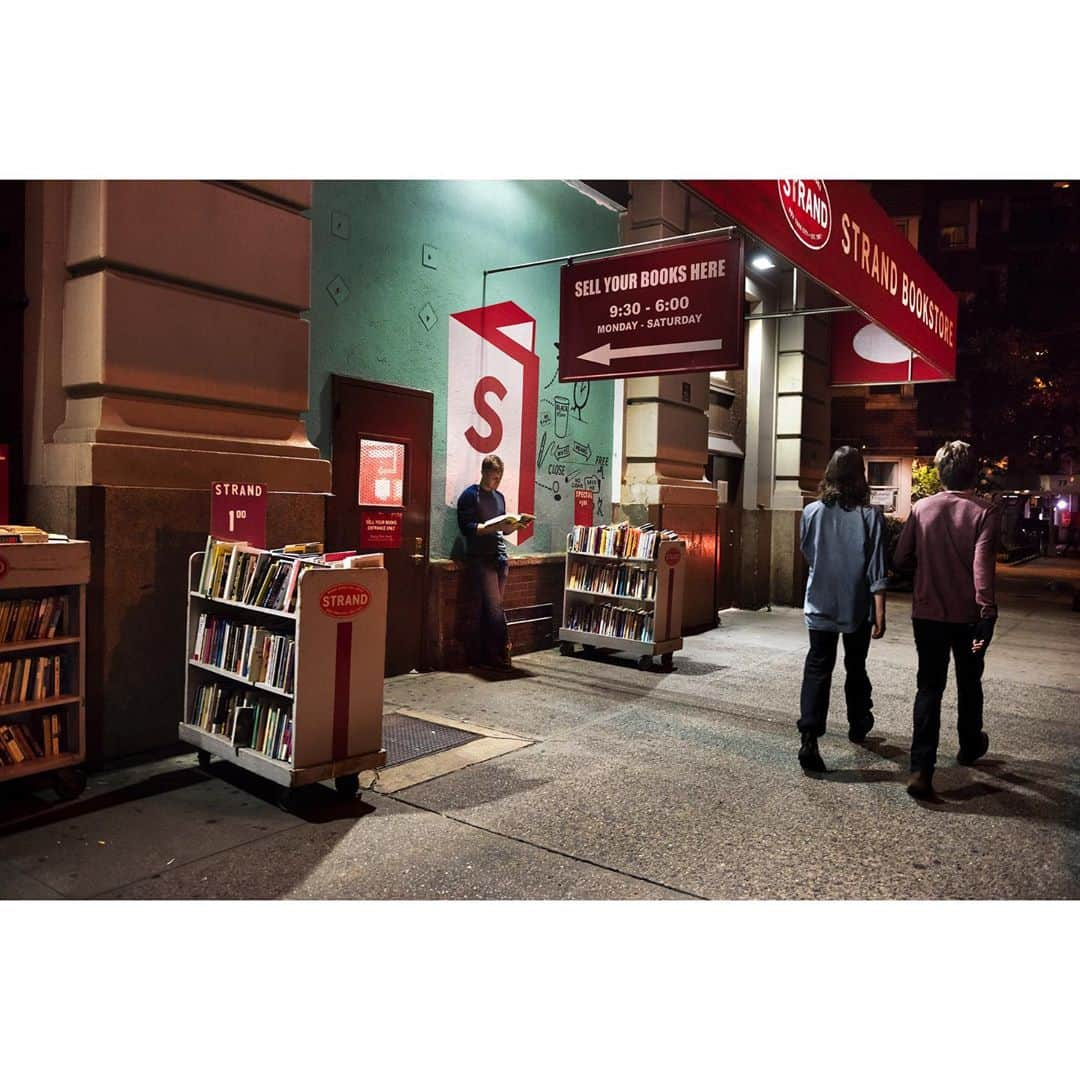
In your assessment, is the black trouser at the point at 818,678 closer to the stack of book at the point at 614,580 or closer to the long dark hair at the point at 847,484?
the long dark hair at the point at 847,484

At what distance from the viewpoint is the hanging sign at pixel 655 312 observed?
6.65m

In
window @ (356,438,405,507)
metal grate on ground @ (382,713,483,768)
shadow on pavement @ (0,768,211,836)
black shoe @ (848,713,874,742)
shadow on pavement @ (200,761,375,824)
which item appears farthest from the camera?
window @ (356,438,405,507)

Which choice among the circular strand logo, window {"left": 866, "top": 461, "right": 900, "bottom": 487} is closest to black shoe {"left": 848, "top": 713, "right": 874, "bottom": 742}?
the circular strand logo

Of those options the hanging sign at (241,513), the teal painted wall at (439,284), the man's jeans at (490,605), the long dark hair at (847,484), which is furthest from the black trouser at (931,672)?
the teal painted wall at (439,284)

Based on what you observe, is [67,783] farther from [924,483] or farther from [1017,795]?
[924,483]

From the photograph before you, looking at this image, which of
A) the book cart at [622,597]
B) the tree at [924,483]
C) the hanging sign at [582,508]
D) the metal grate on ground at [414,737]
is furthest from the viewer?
the tree at [924,483]

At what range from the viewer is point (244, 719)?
4.82 metres

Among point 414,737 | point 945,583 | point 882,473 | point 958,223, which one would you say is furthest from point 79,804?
point 958,223

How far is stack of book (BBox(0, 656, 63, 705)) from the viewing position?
4395 mm

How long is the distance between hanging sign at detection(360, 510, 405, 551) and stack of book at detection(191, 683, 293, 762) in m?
2.37

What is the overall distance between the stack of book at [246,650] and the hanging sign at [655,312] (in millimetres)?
3784

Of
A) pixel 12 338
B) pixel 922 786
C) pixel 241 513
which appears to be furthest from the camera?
pixel 12 338

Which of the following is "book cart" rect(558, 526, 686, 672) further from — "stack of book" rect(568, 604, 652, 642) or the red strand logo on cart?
the red strand logo on cart

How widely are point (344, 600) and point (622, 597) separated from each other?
15.3 ft
